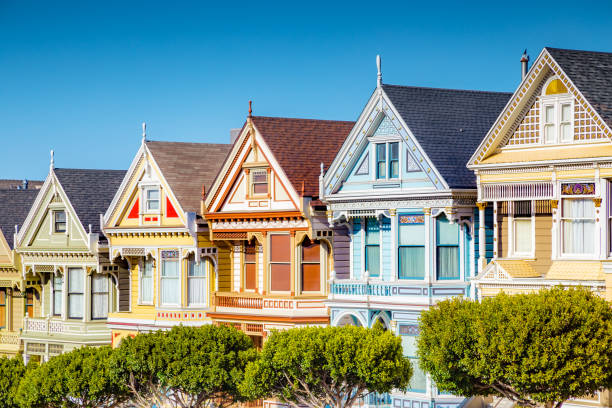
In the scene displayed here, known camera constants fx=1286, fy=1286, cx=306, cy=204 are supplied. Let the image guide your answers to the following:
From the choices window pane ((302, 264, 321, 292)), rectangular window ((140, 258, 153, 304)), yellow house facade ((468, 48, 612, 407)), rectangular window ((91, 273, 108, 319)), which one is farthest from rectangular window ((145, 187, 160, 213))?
yellow house facade ((468, 48, 612, 407))

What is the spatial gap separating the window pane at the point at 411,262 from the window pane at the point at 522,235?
3.72 m

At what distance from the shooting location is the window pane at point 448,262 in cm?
4041

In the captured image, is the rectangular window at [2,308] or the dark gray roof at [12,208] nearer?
the dark gray roof at [12,208]

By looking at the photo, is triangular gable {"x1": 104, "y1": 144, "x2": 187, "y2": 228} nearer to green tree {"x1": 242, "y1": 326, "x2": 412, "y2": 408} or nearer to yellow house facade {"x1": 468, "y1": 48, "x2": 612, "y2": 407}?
green tree {"x1": 242, "y1": 326, "x2": 412, "y2": 408}

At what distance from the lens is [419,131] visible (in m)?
40.6

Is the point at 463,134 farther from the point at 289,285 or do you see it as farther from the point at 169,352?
the point at 169,352

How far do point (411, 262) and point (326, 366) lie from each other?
527 cm

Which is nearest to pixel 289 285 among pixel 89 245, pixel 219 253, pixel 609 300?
pixel 219 253

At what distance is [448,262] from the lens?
4047cm

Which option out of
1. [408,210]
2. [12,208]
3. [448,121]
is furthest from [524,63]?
[12,208]

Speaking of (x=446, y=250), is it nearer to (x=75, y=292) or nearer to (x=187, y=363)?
(x=187, y=363)

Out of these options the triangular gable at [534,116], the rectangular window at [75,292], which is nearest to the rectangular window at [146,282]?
the rectangular window at [75,292]

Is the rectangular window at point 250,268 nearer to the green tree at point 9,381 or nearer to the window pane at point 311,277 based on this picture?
the window pane at point 311,277

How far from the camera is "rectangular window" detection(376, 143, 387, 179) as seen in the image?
4175 centimetres
